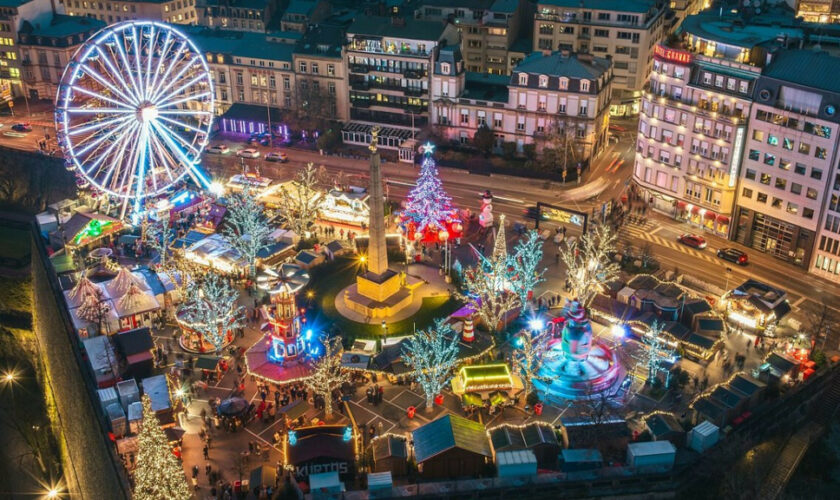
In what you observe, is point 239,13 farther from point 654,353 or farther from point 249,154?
point 654,353

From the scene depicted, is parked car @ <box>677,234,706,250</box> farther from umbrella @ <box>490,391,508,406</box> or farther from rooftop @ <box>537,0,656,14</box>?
rooftop @ <box>537,0,656,14</box>

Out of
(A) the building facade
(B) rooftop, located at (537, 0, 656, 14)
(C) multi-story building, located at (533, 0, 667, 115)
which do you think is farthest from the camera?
(C) multi-story building, located at (533, 0, 667, 115)

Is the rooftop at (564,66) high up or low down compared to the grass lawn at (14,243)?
up

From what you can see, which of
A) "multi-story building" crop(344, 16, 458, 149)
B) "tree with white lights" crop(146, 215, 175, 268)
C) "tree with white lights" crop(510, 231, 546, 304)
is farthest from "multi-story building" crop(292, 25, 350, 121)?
"tree with white lights" crop(510, 231, 546, 304)

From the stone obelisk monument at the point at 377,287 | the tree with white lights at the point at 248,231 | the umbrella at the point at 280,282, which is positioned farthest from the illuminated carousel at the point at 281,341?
the tree with white lights at the point at 248,231

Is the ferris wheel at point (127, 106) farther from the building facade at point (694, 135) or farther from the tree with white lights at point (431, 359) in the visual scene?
the building facade at point (694, 135)

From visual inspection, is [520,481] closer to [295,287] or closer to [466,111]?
[295,287]

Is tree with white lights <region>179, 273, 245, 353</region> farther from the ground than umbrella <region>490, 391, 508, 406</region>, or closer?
farther from the ground
